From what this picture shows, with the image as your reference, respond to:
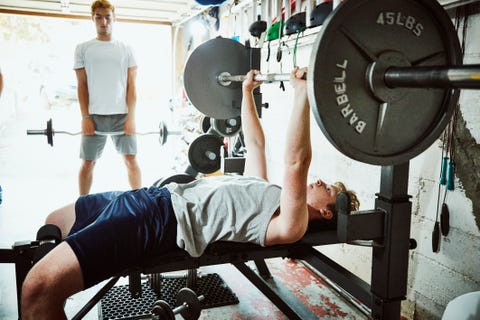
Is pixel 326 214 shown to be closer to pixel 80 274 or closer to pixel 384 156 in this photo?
pixel 384 156

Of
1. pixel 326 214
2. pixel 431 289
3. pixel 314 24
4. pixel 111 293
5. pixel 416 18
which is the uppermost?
pixel 314 24

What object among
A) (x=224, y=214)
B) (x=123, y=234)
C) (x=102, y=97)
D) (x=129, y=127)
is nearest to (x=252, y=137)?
(x=224, y=214)

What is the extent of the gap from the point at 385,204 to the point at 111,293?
5.33 ft

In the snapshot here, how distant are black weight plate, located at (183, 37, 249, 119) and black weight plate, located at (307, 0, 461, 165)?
1444 mm

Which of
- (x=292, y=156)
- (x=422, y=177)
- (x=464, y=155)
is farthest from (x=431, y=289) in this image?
(x=292, y=156)

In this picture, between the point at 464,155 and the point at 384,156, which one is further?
the point at 464,155

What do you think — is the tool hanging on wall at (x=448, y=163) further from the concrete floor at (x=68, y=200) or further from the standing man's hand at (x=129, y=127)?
the standing man's hand at (x=129, y=127)

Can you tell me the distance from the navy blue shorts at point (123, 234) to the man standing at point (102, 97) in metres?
1.65

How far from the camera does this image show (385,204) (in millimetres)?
1322

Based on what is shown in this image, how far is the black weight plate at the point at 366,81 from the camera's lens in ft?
3.38

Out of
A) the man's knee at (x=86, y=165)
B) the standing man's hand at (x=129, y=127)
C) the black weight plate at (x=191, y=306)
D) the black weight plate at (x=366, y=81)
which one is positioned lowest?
the black weight plate at (x=191, y=306)

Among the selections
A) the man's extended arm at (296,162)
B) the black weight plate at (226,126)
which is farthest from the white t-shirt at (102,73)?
the man's extended arm at (296,162)

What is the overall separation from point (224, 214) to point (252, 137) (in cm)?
57

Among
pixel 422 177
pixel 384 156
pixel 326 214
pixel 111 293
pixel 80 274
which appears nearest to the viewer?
pixel 384 156
